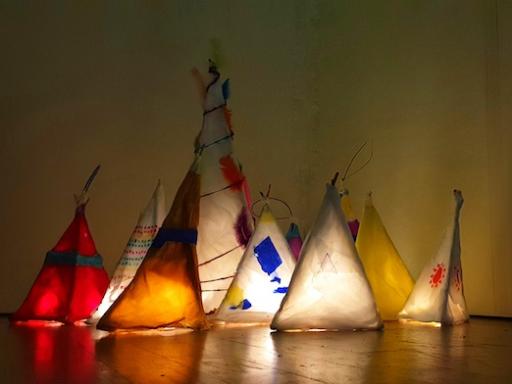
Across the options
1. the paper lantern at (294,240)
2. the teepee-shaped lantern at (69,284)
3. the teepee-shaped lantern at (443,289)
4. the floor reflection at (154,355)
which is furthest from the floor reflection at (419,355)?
the teepee-shaped lantern at (69,284)

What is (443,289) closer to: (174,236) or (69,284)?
(174,236)

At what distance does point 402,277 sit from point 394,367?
115 centimetres

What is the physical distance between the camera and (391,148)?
8.27 feet

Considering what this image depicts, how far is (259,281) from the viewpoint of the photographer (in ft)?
6.46

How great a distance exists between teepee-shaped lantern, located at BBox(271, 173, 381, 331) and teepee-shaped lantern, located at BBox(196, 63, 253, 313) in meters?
0.42

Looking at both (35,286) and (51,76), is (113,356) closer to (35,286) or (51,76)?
(35,286)

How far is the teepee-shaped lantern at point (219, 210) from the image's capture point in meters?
2.12

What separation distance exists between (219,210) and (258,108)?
3.15 feet

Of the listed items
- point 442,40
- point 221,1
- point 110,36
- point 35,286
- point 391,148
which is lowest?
point 35,286

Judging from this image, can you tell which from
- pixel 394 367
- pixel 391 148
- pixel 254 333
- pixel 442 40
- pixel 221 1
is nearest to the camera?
pixel 394 367

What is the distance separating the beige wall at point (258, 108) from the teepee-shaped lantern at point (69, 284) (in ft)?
1.71

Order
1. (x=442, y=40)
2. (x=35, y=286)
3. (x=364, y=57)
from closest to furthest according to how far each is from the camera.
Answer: (x=35, y=286), (x=442, y=40), (x=364, y=57)

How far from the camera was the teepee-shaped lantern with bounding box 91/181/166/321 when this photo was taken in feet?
6.75

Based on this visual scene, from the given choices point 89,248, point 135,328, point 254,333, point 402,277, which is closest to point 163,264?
point 135,328
